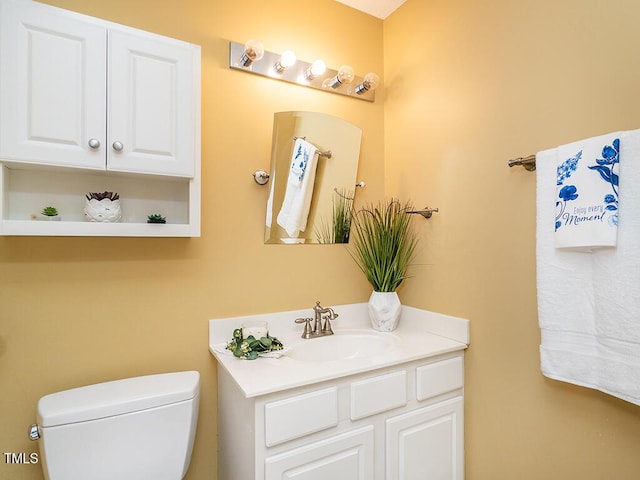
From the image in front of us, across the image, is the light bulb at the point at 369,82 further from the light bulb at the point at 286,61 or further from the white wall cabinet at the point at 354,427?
the white wall cabinet at the point at 354,427

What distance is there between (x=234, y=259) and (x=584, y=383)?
1.31m

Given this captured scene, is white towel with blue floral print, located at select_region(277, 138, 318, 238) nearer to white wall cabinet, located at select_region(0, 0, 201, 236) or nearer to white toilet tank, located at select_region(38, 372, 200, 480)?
white wall cabinet, located at select_region(0, 0, 201, 236)

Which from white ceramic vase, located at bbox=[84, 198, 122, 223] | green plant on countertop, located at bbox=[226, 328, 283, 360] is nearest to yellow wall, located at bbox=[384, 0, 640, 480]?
green plant on countertop, located at bbox=[226, 328, 283, 360]

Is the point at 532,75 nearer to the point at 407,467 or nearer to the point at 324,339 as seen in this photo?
the point at 324,339

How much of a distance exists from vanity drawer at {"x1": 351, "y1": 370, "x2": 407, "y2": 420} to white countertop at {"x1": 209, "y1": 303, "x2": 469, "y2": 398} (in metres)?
0.06

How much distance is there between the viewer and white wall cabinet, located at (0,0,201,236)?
1.01 metres

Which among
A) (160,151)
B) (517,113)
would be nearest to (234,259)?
(160,151)

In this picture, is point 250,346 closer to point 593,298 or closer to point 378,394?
point 378,394

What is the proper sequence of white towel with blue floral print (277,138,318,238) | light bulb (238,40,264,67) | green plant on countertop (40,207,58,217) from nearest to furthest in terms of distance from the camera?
1. green plant on countertop (40,207,58,217)
2. light bulb (238,40,264,67)
3. white towel with blue floral print (277,138,318,238)

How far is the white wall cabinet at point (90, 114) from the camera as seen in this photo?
101 cm

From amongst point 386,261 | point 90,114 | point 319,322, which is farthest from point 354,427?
point 90,114

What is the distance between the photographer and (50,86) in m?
1.04

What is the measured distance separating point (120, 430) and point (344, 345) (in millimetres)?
931

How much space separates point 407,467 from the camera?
128cm
